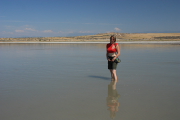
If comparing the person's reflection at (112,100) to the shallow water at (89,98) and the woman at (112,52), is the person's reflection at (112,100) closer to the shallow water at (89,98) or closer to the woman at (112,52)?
the shallow water at (89,98)

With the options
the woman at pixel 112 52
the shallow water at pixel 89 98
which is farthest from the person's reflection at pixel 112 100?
the woman at pixel 112 52

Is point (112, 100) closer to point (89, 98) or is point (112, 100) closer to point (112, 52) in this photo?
point (89, 98)

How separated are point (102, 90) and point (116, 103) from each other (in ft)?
3.84

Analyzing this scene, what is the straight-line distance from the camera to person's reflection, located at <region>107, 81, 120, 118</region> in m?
4.30

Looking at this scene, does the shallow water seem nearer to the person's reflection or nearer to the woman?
the person's reflection

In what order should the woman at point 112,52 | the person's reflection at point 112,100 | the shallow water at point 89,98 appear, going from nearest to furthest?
the shallow water at point 89,98
the person's reflection at point 112,100
the woman at point 112,52

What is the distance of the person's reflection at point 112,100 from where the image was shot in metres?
4.30

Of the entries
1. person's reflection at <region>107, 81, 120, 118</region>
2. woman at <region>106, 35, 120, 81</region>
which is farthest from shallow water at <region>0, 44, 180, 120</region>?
woman at <region>106, 35, 120, 81</region>

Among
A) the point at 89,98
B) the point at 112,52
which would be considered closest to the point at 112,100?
the point at 89,98

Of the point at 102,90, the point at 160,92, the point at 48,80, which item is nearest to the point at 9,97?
the point at 48,80

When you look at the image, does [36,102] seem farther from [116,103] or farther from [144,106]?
[144,106]

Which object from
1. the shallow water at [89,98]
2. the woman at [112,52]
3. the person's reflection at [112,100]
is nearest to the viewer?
the shallow water at [89,98]

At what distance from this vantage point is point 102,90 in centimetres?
588

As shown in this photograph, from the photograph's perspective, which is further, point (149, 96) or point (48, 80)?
point (48, 80)
